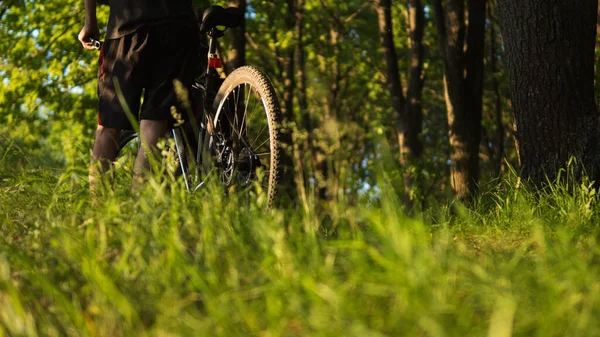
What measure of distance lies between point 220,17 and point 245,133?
0.81m

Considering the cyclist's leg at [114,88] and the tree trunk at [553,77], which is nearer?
the cyclist's leg at [114,88]

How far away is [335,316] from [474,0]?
888 centimetres

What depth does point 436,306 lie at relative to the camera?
2232 millimetres

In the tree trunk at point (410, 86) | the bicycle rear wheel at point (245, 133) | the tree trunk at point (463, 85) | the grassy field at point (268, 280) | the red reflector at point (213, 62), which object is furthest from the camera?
the tree trunk at point (410, 86)

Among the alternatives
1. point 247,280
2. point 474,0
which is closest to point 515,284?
point 247,280

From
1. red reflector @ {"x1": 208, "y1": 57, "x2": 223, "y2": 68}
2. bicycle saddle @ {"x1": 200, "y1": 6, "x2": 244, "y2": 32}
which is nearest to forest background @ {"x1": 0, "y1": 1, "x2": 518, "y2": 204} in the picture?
bicycle saddle @ {"x1": 200, "y1": 6, "x2": 244, "y2": 32}

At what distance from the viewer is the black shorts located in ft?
16.0

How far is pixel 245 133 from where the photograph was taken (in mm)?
4863

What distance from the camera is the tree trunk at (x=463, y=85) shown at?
10.9 m

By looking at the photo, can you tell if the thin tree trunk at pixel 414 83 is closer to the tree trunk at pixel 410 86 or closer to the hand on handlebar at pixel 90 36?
the tree trunk at pixel 410 86

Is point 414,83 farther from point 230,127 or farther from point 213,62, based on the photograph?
point 230,127

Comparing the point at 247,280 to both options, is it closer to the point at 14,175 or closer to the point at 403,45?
the point at 14,175

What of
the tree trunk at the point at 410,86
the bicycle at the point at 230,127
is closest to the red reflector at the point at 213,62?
the bicycle at the point at 230,127

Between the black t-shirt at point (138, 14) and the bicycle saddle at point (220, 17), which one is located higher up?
the black t-shirt at point (138, 14)
